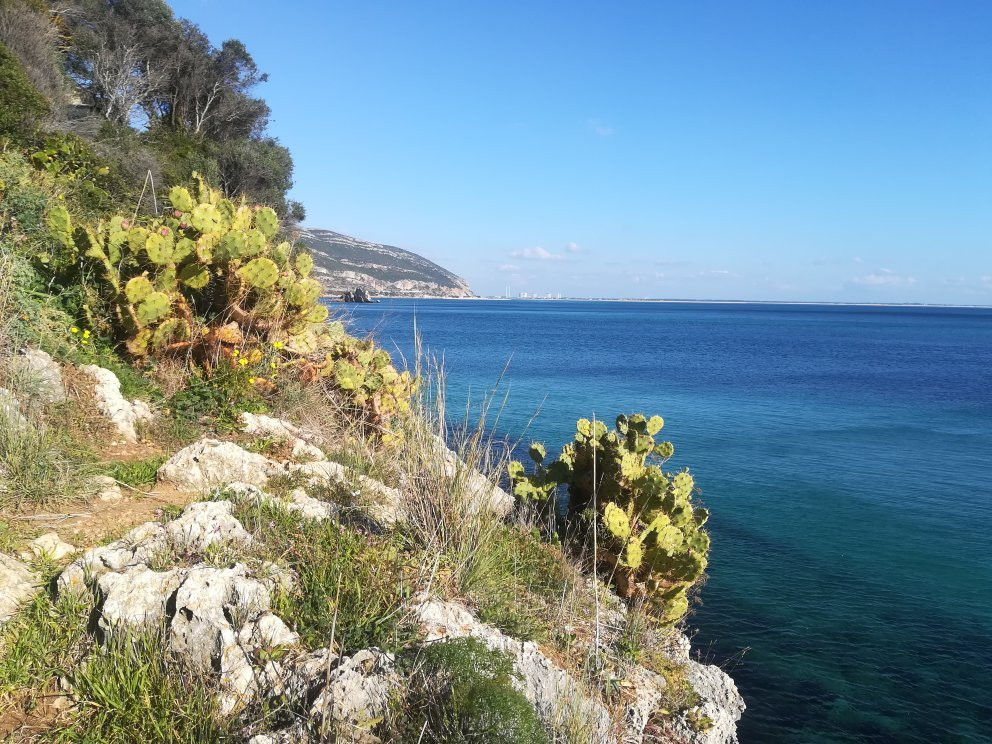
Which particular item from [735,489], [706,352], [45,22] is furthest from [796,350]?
[45,22]

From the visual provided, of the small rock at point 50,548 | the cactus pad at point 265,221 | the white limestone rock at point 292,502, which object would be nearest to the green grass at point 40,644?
the small rock at point 50,548

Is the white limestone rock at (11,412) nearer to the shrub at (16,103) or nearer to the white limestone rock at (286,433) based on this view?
the white limestone rock at (286,433)

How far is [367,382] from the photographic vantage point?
916 cm

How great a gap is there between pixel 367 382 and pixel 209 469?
360cm

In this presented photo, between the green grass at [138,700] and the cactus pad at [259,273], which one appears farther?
the cactus pad at [259,273]

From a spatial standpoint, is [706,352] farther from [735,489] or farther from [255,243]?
[255,243]

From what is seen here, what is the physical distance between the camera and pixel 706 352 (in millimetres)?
51219

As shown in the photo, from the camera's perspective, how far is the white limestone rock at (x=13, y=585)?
12.5 feet

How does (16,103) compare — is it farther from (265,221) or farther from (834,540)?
(834,540)

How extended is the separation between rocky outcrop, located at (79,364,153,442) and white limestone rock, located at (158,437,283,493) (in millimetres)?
1006

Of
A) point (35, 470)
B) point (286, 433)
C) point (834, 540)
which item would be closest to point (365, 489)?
point (286, 433)

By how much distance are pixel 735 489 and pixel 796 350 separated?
4596 cm

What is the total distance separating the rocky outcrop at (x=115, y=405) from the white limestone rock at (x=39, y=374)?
30 centimetres

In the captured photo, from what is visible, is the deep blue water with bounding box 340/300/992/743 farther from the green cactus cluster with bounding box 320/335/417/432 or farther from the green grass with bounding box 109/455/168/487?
the green grass with bounding box 109/455/168/487
